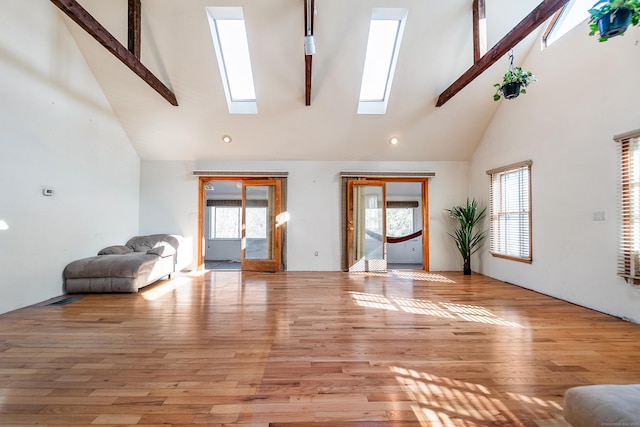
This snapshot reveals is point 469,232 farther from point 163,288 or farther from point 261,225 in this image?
point 163,288

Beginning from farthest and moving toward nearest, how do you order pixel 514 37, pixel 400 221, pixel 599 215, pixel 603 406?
pixel 400 221 → pixel 599 215 → pixel 514 37 → pixel 603 406

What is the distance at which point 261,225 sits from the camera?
5707 millimetres

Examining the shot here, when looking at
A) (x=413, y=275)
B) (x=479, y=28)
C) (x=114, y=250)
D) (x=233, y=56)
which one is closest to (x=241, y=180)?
(x=233, y=56)

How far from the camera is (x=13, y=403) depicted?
1544 mm

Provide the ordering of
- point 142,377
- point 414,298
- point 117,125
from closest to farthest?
point 142,377, point 414,298, point 117,125

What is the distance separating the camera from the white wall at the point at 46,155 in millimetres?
3000

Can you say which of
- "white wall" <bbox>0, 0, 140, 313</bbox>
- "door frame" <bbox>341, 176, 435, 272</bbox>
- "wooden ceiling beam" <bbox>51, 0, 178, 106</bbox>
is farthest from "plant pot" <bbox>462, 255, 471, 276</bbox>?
"white wall" <bbox>0, 0, 140, 313</bbox>

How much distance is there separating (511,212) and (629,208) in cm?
172

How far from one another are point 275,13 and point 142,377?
169 inches

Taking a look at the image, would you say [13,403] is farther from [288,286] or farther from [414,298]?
[414,298]

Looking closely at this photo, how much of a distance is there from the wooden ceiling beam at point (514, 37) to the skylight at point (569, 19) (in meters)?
1.01

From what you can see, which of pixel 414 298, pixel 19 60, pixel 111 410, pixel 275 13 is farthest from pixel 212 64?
pixel 414 298

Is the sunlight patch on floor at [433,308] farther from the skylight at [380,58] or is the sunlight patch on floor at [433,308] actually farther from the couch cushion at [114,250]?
the couch cushion at [114,250]

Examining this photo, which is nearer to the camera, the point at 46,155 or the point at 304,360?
the point at 304,360
